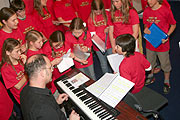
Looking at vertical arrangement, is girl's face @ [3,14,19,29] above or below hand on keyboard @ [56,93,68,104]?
above

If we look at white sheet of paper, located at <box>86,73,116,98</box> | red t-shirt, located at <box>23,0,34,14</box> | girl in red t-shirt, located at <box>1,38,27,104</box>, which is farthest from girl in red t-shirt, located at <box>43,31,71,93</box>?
red t-shirt, located at <box>23,0,34,14</box>

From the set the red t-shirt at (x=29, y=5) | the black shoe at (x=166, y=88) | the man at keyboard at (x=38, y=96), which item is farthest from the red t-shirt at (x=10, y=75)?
the black shoe at (x=166, y=88)

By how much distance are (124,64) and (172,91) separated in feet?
5.71

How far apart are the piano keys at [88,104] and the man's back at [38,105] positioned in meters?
0.36

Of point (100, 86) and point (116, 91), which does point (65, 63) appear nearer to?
point (100, 86)

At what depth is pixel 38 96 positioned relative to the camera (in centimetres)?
177

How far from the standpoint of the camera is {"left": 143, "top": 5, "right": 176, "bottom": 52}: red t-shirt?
3025 mm

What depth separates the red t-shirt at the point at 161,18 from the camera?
3025 millimetres

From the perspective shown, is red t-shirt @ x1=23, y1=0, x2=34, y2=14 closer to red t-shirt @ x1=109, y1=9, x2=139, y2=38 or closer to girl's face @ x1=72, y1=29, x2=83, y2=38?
girl's face @ x1=72, y1=29, x2=83, y2=38

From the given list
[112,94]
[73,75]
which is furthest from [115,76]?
[73,75]

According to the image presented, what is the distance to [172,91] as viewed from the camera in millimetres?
3553

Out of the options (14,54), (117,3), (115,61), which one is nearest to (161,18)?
(117,3)

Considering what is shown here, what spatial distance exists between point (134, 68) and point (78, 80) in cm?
82

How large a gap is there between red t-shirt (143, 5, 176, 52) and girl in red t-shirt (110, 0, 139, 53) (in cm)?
23
